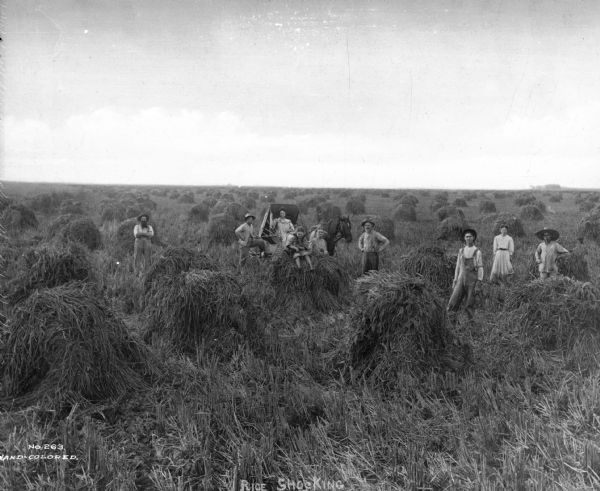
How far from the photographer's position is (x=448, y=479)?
283 centimetres

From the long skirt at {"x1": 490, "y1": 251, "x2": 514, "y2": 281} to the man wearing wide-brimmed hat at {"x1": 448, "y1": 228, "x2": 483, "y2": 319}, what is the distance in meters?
2.51

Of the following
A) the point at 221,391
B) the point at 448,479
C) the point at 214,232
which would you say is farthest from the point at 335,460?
the point at 214,232

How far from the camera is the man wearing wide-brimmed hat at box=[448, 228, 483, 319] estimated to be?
22.5 feet

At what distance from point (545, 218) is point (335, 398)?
23079 millimetres

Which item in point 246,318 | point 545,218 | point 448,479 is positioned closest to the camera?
point 448,479

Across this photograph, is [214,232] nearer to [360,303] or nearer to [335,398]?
[360,303]

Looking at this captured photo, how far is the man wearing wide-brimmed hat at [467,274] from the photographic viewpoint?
6.84 meters

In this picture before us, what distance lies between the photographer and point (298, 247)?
25.8 feet

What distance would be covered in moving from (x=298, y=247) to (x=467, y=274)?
3319mm

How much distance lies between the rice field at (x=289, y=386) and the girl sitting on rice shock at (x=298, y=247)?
2.41 ft

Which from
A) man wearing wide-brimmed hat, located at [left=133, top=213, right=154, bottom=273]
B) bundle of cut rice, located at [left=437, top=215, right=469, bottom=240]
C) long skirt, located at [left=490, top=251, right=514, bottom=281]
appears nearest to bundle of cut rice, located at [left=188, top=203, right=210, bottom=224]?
man wearing wide-brimmed hat, located at [left=133, top=213, right=154, bottom=273]

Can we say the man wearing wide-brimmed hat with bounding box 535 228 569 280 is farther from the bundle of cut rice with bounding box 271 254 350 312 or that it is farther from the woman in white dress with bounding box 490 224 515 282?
the bundle of cut rice with bounding box 271 254 350 312

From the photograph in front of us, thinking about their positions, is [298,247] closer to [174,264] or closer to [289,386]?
[174,264]

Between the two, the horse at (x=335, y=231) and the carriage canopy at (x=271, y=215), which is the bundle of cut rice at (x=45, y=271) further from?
the horse at (x=335, y=231)
